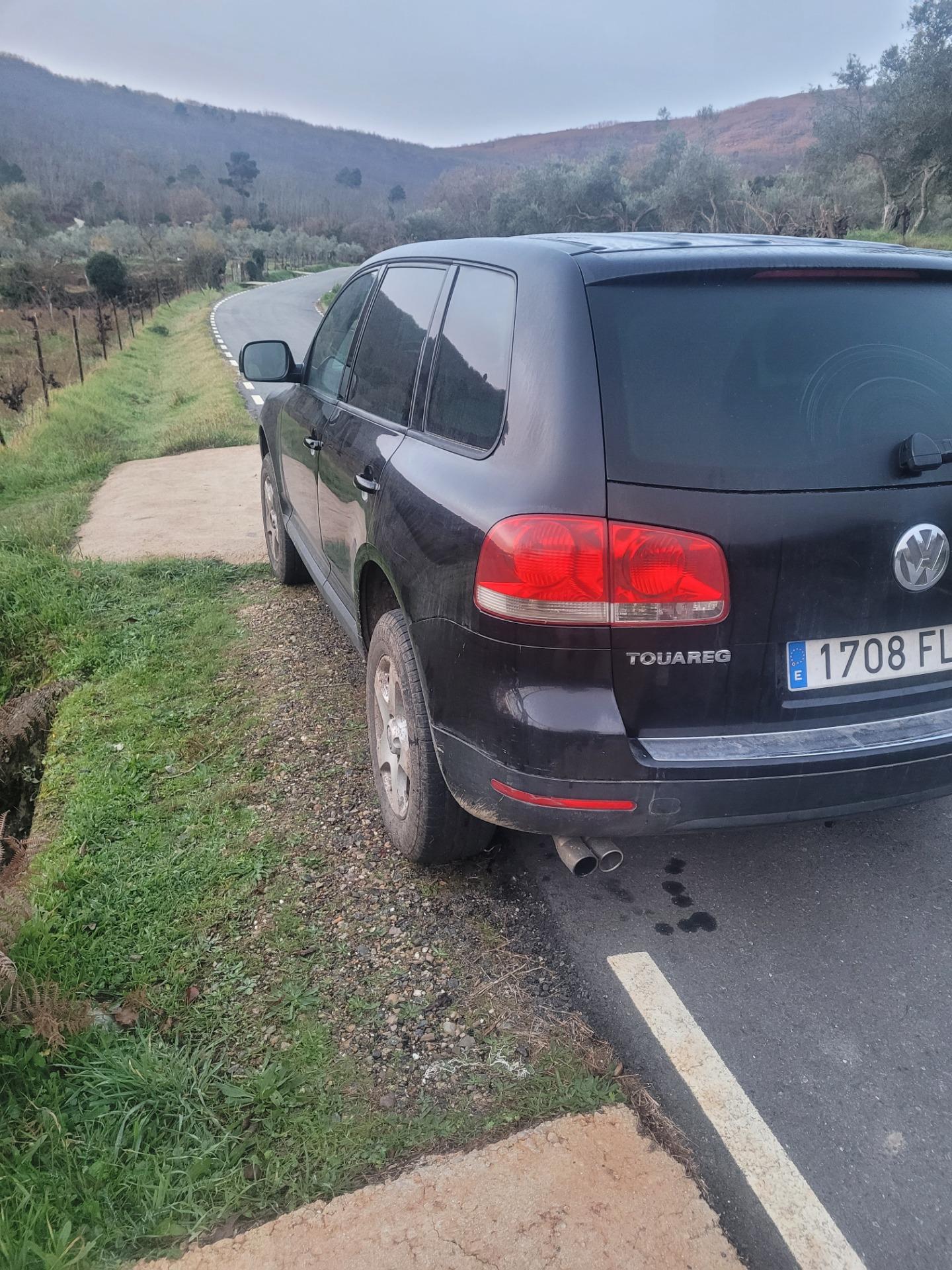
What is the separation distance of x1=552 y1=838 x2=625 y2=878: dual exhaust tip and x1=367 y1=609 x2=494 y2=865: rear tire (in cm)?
44

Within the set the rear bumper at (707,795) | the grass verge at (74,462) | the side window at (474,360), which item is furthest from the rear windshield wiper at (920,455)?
the grass verge at (74,462)

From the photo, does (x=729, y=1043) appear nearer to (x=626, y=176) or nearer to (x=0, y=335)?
(x=0, y=335)

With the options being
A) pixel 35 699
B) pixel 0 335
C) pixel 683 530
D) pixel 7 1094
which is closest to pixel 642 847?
pixel 683 530

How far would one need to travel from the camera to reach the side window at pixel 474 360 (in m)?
2.45

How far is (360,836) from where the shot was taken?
3184 mm

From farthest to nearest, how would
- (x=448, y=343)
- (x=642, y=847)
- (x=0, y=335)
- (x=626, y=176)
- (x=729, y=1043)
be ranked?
(x=626, y=176)
(x=0, y=335)
(x=642, y=847)
(x=448, y=343)
(x=729, y=1043)

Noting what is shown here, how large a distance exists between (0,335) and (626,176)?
115ft

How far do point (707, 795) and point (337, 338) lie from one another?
295 cm

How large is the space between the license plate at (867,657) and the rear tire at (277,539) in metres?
3.62

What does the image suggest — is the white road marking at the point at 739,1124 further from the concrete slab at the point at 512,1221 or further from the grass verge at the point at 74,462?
the grass verge at the point at 74,462

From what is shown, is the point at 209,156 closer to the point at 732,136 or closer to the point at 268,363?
the point at 732,136

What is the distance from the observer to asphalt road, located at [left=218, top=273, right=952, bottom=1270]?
1923mm

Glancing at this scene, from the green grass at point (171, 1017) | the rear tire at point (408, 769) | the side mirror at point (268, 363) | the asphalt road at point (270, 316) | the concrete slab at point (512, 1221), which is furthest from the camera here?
the asphalt road at point (270, 316)

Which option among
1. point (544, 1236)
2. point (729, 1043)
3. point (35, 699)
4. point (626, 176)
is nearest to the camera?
point (544, 1236)
